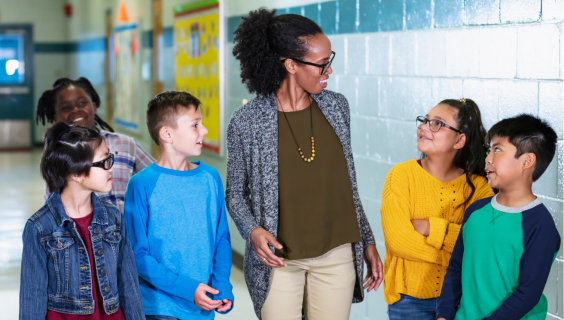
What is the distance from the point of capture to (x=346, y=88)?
2982 millimetres

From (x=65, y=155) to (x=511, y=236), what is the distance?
48.6 inches

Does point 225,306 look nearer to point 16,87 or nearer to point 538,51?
point 538,51

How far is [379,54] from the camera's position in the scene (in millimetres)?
2703

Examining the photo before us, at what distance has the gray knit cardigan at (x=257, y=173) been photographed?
1.66 metres

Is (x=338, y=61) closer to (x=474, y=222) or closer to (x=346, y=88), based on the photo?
(x=346, y=88)

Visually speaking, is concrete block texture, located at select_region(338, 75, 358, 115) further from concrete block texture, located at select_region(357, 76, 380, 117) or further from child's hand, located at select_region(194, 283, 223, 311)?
child's hand, located at select_region(194, 283, 223, 311)

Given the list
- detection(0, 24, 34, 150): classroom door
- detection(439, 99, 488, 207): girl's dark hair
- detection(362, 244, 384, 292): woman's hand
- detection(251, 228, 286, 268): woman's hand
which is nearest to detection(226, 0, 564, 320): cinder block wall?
detection(439, 99, 488, 207): girl's dark hair

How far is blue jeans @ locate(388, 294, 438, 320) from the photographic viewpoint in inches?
70.2

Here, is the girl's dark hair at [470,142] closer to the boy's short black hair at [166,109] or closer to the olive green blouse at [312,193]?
the olive green blouse at [312,193]

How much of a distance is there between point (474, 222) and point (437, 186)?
0.25 metres

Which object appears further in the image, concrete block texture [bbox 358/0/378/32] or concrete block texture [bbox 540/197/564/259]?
concrete block texture [bbox 358/0/378/32]

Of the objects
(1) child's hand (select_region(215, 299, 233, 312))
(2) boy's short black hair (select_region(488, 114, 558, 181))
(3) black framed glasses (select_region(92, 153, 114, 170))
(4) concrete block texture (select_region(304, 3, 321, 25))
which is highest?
(4) concrete block texture (select_region(304, 3, 321, 25))

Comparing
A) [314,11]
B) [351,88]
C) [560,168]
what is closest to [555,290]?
[560,168]

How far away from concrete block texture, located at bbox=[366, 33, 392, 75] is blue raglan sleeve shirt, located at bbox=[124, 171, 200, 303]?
140cm
